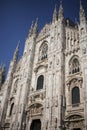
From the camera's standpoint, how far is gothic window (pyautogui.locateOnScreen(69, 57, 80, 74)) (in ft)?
69.8

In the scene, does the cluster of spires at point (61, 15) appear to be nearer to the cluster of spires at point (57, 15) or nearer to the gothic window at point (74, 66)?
the cluster of spires at point (57, 15)

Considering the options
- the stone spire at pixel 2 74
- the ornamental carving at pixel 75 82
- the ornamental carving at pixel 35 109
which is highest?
the stone spire at pixel 2 74

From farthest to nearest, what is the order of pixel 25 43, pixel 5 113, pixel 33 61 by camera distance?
pixel 25 43 → pixel 33 61 → pixel 5 113

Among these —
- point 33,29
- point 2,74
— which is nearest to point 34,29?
point 33,29

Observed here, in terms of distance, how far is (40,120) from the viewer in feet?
70.5

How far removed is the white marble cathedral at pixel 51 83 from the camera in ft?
62.0

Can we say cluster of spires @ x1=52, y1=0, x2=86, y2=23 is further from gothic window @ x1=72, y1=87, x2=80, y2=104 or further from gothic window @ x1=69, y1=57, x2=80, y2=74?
gothic window @ x1=72, y1=87, x2=80, y2=104

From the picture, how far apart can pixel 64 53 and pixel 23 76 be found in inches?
339

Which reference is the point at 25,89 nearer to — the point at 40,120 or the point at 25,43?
the point at 40,120

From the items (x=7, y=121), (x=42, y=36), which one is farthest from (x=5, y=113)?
(x=42, y=36)

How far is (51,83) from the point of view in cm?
2223

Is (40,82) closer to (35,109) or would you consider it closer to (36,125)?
(35,109)

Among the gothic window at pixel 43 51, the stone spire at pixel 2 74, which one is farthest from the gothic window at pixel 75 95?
the stone spire at pixel 2 74

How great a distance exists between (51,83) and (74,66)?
389 cm
